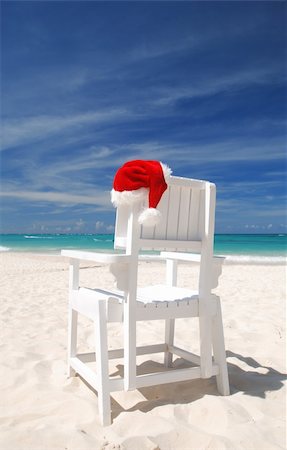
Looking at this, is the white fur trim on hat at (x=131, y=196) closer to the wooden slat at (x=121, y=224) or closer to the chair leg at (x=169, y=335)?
the wooden slat at (x=121, y=224)

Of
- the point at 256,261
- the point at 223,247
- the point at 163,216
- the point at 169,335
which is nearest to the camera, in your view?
the point at 163,216

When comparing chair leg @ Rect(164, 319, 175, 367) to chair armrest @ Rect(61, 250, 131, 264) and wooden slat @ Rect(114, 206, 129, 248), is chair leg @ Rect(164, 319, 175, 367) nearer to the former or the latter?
wooden slat @ Rect(114, 206, 129, 248)

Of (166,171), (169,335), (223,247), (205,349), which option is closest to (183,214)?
(166,171)

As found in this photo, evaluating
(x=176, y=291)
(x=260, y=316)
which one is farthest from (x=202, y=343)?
(x=260, y=316)

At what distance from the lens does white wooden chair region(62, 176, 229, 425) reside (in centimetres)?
247

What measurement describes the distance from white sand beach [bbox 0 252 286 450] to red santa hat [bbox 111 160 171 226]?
117 cm

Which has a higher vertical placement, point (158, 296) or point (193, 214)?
point (193, 214)

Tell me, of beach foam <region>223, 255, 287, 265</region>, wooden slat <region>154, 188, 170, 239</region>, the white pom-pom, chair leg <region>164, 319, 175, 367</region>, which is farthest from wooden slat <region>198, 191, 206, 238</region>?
beach foam <region>223, 255, 287, 265</region>

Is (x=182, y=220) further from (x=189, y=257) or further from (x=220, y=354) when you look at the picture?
(x=220, y=354)

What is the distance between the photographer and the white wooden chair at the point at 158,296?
8.09 ft

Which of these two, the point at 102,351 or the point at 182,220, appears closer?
the point at 102,351

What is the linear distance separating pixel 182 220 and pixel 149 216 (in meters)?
0.36

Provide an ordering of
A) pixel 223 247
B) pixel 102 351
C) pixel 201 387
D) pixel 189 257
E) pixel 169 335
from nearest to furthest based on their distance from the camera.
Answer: pixel 102 351
pixel 201 387
pixel 189 257
pixel 169 335
pixel 223 247

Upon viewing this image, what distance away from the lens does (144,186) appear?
2.50 m
